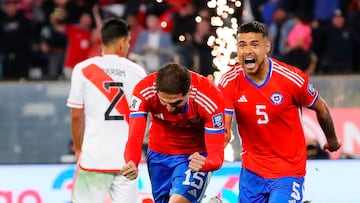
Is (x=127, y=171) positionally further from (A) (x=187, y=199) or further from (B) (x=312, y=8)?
(B) (x=312, y=8)

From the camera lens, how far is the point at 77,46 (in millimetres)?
17531

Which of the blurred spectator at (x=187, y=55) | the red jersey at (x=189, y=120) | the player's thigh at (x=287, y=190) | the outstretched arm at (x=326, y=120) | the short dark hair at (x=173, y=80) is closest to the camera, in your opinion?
the short dark hair at (x=173, y=80)

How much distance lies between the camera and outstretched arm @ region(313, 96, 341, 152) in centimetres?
874

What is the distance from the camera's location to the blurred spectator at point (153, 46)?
53.3ft

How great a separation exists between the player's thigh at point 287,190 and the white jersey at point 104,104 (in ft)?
5.08

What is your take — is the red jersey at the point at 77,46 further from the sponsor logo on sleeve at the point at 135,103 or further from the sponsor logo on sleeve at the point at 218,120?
the sponsor logo on sleeve at the point at 218,120

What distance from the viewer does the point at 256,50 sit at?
8578 mm

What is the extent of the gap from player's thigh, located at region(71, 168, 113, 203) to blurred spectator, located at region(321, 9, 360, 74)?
7.75m

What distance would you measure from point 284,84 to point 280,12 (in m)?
8.34

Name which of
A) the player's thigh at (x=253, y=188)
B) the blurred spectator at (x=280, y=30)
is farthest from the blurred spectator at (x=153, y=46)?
the player's thigh at (x=253, y=188)

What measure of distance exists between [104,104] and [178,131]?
1.19m

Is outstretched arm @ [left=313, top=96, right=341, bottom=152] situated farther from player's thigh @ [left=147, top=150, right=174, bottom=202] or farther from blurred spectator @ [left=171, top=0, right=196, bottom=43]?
blurred spectator @ [left=171, top=0, right=196, bottom=43]

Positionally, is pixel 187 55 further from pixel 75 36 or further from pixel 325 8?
pixel 325 8

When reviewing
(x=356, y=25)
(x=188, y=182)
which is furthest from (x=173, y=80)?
(x=356, y=25)
